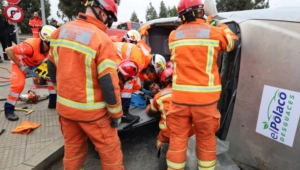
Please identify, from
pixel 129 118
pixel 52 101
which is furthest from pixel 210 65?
pixel 52 101

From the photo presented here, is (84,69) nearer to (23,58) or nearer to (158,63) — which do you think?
(158,63)

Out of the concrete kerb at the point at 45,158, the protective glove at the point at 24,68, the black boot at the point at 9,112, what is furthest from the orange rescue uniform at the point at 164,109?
the black boot at the point at 9,112

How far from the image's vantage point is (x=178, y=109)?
228 cm

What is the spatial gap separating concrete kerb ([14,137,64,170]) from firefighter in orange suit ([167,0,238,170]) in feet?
4.74

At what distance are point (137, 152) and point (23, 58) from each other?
2.31 metres

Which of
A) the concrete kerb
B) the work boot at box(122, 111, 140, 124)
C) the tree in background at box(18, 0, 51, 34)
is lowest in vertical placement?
the concrete kerb

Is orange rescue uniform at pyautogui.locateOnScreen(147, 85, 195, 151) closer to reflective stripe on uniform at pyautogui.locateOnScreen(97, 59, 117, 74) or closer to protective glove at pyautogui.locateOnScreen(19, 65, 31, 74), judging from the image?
reflective stripe on uniform at pyautogui.locateOnScreen(97, 59, 117, 74)

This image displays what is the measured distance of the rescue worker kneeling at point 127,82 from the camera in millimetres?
2713

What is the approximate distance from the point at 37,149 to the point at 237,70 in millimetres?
2509

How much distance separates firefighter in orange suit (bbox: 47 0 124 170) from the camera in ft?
6.25

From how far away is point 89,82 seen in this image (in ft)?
6.52

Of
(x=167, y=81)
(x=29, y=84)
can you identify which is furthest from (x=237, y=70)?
(x=29, y=84)

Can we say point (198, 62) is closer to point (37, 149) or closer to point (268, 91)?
point (268, 91)

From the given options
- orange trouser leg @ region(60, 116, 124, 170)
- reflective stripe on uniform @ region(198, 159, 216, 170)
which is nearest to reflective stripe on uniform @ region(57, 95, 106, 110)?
orange trouser leg @ region(60, 116, 124, 170)
